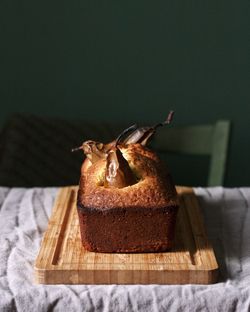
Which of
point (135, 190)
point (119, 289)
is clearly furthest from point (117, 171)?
point (119, 289)

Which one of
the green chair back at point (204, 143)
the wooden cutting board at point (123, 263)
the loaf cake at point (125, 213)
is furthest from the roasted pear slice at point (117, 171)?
the green chair back at point (204, 143)

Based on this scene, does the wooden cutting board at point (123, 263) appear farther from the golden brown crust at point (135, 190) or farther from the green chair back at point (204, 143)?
the green chair back at point (204, 143)

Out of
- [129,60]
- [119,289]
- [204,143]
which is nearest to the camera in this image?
[119,289]

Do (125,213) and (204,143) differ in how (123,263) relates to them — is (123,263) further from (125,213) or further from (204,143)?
(204,143)

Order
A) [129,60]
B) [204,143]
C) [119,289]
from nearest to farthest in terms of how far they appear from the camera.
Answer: [119,289], [204,143], [129,60]

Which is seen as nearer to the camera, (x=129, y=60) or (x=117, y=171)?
(x=117, y=171)

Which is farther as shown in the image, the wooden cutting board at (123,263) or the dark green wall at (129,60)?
the dark green wall at (129,60)

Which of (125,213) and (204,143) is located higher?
(125,213)

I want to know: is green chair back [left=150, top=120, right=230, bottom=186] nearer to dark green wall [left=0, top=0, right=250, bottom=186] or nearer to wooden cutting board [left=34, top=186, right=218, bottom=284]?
dark green wall [left=0, top=0, right=250, bottom=186]
